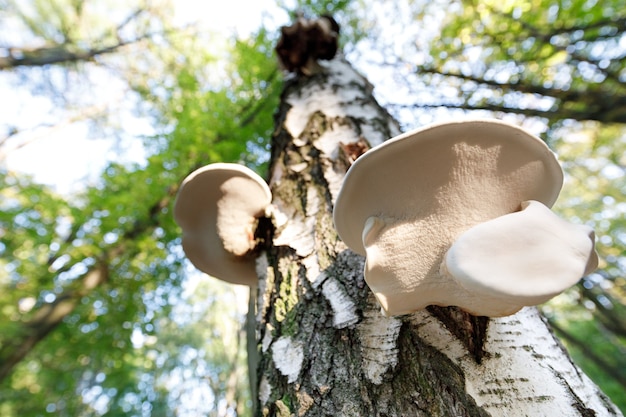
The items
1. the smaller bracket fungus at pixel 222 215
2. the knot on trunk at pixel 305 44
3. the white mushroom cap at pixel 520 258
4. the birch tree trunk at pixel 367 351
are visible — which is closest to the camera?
the white mushroom cap at pixel 520 258

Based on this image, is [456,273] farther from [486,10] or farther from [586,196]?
[586,196]

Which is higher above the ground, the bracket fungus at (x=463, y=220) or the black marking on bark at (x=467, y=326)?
the bracket fungus at (x=463, y=220)

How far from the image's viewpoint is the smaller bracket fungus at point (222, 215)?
1.36m

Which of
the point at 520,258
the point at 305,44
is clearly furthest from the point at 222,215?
the point at 305,44

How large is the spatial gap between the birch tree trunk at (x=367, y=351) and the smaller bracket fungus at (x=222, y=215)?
112 mm

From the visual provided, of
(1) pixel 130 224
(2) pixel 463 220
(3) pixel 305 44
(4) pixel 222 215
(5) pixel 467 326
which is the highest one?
(3) pixel 305 44

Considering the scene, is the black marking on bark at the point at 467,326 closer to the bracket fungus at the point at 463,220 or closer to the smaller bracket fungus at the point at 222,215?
the bracket fungus at the point at 463,220

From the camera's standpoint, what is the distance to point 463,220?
2.82 ft

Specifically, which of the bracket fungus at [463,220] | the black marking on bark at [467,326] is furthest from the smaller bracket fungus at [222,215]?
the black marking on bark at [467,326]

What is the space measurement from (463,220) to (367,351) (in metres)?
0.44

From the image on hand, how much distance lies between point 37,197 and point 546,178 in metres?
4.19

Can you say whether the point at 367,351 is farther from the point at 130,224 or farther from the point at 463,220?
the point at 130,224

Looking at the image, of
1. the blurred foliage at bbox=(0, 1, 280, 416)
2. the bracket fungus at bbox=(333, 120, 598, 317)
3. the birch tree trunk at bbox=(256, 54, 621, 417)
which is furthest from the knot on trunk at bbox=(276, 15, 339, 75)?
the bracket fungus at bbox=(333, 120, 598, 317)

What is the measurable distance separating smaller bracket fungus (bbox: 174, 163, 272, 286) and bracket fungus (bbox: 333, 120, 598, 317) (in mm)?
582
